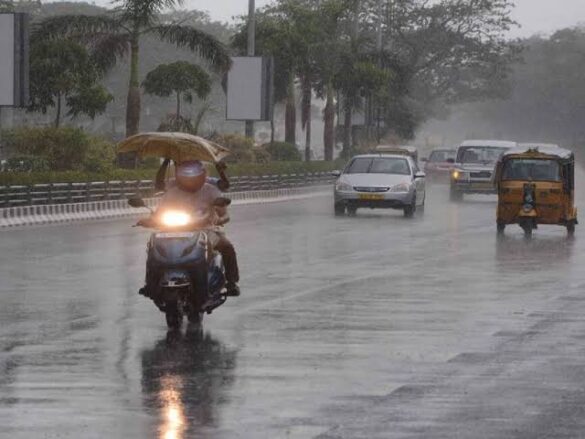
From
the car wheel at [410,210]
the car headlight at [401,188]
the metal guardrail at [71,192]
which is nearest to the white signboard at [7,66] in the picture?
the metal guardrail at [71,192]

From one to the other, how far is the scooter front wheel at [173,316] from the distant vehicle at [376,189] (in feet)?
92.3

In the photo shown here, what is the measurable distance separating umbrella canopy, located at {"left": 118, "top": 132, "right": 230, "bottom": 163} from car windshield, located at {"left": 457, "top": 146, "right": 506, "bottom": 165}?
40658 millimetres

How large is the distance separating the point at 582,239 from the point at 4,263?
13.0 meters

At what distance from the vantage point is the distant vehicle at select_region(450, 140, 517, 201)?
189ft

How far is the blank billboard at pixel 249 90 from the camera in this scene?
66.1m

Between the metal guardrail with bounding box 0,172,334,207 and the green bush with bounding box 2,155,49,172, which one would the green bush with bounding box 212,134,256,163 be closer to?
the metal guardrail with bounding box 0,172,334,207

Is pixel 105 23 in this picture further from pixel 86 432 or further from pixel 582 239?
pixel 86 432

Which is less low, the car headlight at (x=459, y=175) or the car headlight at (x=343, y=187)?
the car headlight at (x=343, y=187)

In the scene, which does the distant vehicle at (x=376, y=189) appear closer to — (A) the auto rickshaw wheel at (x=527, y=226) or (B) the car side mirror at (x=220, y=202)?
(A) the auto rickshaw wheel at (x=527, y=226)

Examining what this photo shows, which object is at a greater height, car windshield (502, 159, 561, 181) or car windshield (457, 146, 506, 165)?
car windshield (502, 159, 561, 181)

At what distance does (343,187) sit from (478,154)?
1492 centimetres

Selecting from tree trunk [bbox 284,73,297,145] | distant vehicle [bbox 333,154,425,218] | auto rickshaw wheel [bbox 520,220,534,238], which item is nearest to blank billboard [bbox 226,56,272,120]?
tree trunk [bbox 284,73,297,145]

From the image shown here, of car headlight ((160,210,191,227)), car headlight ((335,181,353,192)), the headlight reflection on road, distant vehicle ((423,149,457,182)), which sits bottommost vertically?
distant vehicle ((423,149,457,182))

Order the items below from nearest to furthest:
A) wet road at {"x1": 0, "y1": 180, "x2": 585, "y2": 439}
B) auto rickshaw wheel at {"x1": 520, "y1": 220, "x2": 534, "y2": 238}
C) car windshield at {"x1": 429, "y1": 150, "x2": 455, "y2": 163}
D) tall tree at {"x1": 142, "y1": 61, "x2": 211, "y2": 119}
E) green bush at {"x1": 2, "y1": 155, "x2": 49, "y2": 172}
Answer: wet road at {"x1": 0, "y1": 180, "x2": 585, "y2": 439}
auto rickshaw wheel at {"x1": 520, "y1": 220, "x2": 534, "y2": 238}
green bush at {"x1": 2, "y1": 155, "x2": 49, "y2": 172}
tall tree at {"x1": 142, "y1": 61, "x2": 211, "y2": 119}
car windshield at {"x1": 429, "y1": 150, "x2": 455, "y2": 163}
